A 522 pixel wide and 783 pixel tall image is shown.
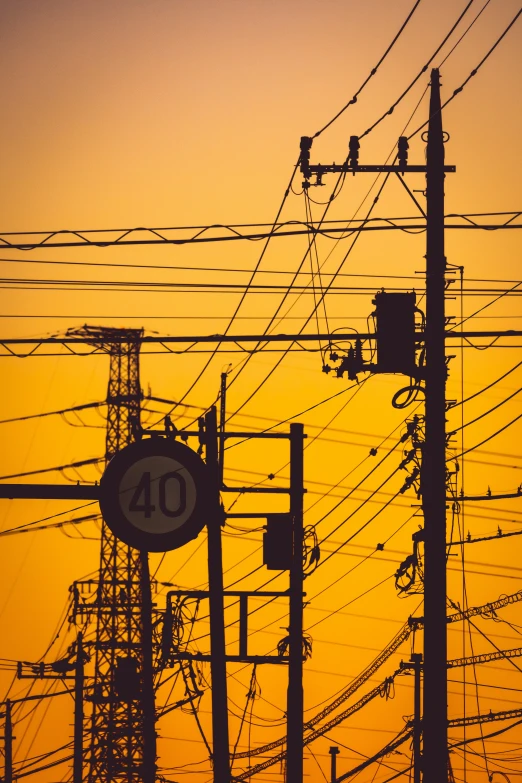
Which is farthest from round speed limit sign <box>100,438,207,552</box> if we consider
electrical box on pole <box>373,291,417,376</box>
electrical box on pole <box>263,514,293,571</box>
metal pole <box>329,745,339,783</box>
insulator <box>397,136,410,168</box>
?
metal pole <box>329,745,339,783</box>

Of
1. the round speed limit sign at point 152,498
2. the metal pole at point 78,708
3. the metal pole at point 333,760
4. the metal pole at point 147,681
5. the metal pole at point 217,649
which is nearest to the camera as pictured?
the round speed limit sign at point 152,498

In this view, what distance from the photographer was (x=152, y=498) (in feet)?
29.4

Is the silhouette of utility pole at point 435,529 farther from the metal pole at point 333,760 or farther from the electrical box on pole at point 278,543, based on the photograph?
the metal pole at point 333,760

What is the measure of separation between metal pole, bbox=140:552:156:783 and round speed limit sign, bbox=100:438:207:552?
89.7ft

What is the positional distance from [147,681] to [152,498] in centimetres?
3004

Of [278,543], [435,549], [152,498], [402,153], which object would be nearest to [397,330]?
[402,153]

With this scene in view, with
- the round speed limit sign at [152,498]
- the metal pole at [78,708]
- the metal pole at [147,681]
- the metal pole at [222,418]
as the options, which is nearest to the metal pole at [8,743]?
the metal pole at [78,708]

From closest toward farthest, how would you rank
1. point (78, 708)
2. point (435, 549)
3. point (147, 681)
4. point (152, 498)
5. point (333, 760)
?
point (152, 498) → point (435, 549) → point (147, 681) → point (78, 708) → point (333, 760)

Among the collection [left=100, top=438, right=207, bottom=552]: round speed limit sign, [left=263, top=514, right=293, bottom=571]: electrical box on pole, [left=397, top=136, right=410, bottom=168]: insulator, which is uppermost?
[left=397, top=136, right=410, bottom=168]: insulator

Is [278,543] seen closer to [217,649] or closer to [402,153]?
[217,649]

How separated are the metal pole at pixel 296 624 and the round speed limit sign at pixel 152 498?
16411mm

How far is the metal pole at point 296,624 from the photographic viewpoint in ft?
82.3

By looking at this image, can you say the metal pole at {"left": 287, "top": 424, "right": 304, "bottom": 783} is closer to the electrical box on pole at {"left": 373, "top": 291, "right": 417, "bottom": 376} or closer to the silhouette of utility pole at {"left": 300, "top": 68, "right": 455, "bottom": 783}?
the electrical box on pole at {"left": 373, "top": 291, "right": 417, "bottom": 376}

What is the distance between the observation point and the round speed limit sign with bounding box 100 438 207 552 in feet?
29.6
